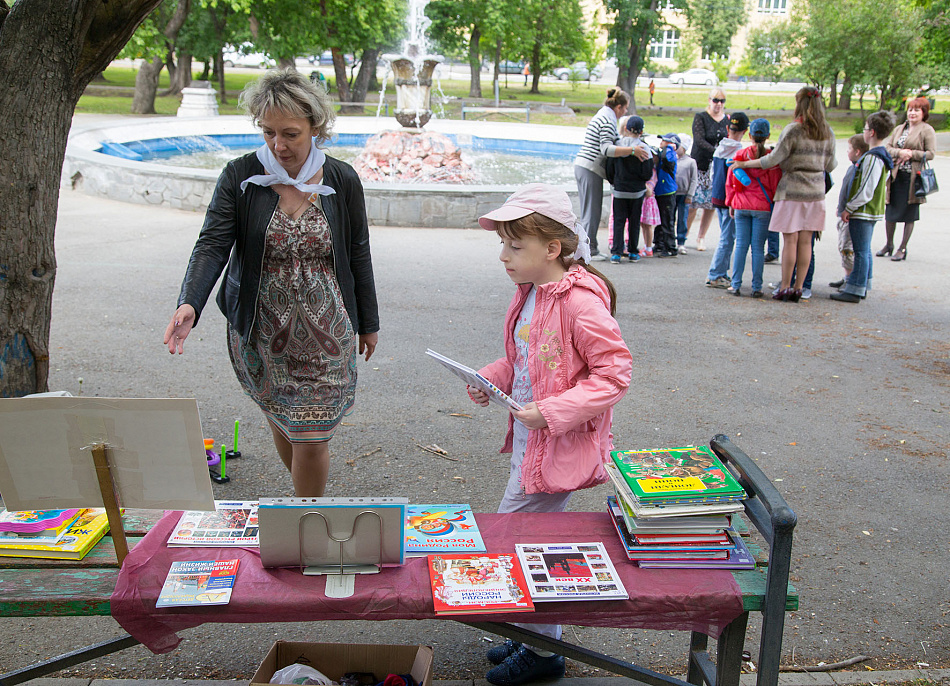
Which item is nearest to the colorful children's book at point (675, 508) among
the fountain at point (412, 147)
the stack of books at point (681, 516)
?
the stack of books at point (681, 516)

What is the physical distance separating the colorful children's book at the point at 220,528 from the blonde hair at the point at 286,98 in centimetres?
145

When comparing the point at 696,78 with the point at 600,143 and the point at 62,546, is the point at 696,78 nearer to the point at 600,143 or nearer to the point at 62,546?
the point at 600,143

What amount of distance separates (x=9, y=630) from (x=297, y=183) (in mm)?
2084

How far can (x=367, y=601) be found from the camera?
227cm

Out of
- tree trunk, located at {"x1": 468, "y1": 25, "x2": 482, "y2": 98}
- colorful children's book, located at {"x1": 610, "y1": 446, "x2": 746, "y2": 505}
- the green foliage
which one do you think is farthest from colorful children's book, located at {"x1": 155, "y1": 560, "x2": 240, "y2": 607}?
the green foliage

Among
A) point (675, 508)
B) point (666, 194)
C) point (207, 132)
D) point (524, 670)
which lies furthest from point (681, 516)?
point (207, 132)

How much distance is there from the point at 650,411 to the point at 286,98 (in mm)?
3445

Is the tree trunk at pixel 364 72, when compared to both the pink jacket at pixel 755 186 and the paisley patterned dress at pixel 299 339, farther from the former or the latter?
the paisley patterned dress at pixel 299 339

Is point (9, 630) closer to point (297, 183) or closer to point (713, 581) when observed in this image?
point (297, 183)

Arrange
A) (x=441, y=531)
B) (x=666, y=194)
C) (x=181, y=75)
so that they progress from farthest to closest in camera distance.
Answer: (x=181, y=75) < (x=666, y=194) < (x=441, y=531)

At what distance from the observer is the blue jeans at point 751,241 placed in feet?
27.7

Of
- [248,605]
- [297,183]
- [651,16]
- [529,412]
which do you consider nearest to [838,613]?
[529,412]

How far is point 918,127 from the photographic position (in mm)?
9875

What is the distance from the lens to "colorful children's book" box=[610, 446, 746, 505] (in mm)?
2424
